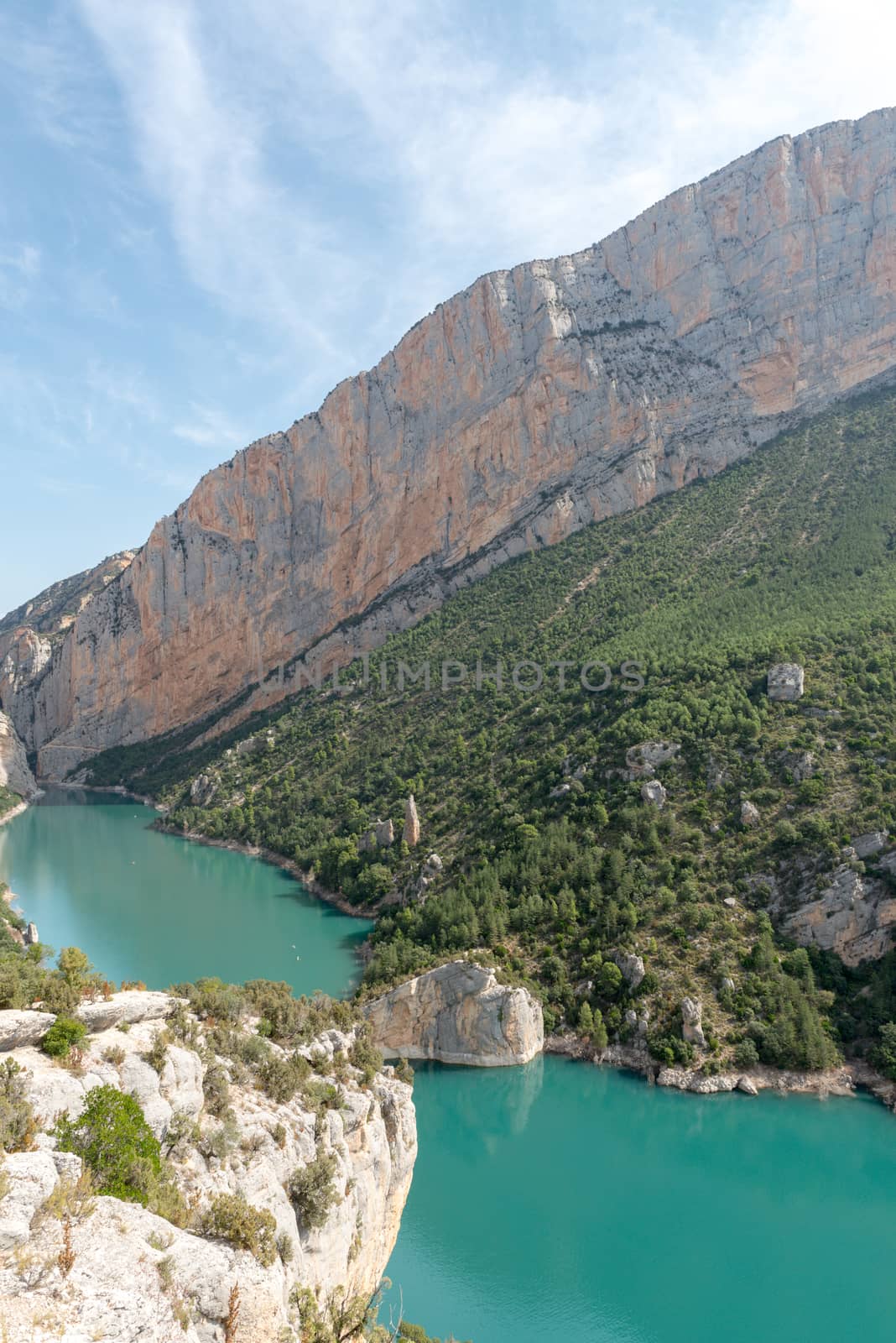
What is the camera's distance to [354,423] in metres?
71.2

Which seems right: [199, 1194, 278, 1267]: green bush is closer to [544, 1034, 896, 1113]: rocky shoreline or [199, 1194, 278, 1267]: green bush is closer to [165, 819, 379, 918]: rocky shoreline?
[544, 1034, 896, 1113]: rocky shoreline

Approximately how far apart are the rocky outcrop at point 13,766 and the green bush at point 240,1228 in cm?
6813

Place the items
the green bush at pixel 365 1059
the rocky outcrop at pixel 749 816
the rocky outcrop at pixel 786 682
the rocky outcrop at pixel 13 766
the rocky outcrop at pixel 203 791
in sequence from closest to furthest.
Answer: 1. the green bush at pixel 365 1059
2. the rocky outcrop at pixel 749 816
3. the rocky outcrop at pixel 786 682
4. the rocky outcrop at pixel 203 791
5. the rocky outcrop at pixel 13 766

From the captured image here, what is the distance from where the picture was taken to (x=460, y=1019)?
2230 cm

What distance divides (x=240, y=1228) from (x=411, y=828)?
2647 cm

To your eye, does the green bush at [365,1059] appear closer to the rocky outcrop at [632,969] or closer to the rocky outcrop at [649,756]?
the rocky outcrop at [632,969]

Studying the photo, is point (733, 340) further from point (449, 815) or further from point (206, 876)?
point (206, 876)

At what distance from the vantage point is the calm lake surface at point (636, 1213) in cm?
1425

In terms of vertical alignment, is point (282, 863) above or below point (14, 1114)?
below

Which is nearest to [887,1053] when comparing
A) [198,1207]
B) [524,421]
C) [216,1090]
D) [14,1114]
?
[216,1090]

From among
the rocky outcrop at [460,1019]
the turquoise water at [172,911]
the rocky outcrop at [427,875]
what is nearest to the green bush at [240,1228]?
the rocky outcrop at [460,1019]

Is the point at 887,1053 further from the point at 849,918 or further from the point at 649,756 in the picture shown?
the point at 649,756

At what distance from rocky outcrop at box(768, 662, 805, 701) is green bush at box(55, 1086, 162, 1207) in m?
26.7

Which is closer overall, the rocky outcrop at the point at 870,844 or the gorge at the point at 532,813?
the gorge at the point at 532,813
